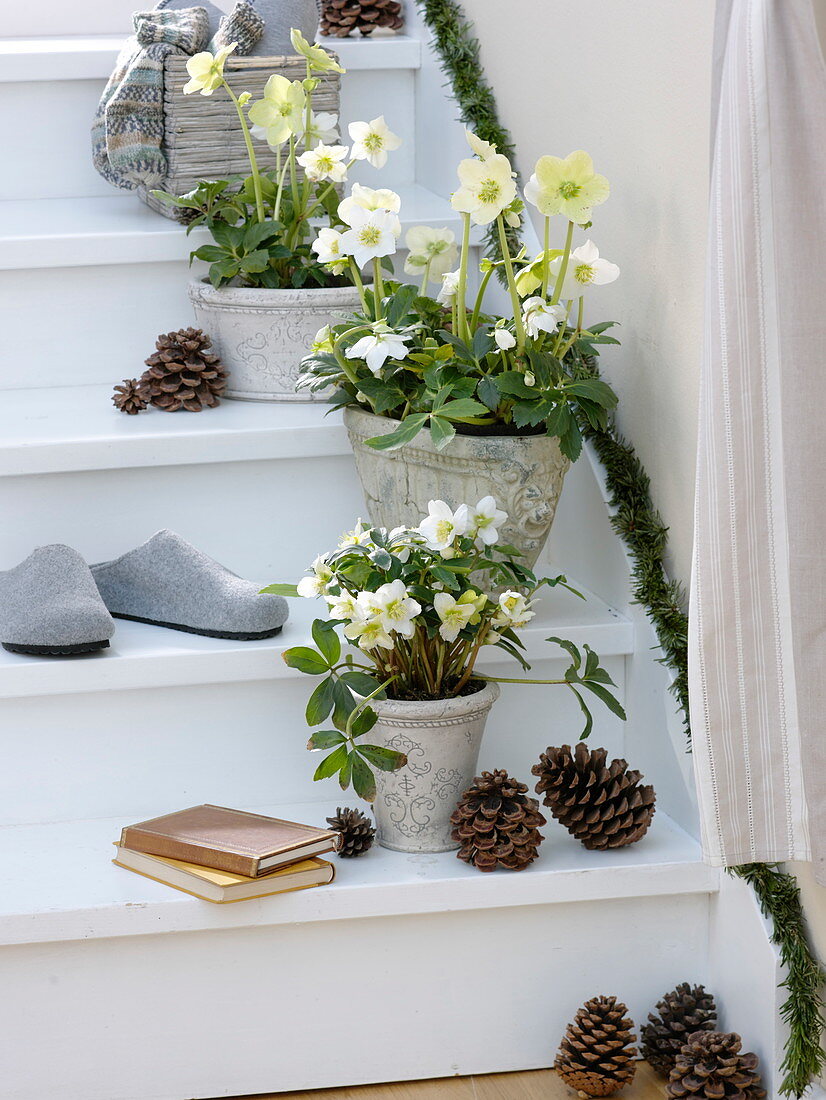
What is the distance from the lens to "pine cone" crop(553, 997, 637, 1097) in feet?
3.73

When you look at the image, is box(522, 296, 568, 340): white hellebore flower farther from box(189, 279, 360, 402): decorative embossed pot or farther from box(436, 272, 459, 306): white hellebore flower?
box(189, 279, 360, 402): decorative embossed pot

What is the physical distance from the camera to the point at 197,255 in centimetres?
150

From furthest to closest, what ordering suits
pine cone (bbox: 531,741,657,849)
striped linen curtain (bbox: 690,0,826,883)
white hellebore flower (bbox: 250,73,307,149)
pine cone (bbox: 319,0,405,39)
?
pine cone (bbox: 319,0,405,39) → white hellebore flower (bbox: 250,73,307,149) → pine cone (bbox: 531,741,657,849) → striped linen curtain (bbox: 690,0,826,883)

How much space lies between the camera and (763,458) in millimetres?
960

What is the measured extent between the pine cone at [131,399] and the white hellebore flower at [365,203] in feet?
1.35

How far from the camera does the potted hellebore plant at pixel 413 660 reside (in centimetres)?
112

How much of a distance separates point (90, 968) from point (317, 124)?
985 mm

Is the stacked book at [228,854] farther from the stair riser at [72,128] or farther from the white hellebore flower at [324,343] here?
the stair riser at [72,128]

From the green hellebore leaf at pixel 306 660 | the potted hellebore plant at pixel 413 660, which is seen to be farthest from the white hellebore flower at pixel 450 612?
the green hellebore leaf at pixel 306 660

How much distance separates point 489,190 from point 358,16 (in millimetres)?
934

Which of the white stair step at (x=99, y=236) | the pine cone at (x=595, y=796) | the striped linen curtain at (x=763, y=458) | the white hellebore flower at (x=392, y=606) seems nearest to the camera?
the striped linen curtain at (x=763, y=458)

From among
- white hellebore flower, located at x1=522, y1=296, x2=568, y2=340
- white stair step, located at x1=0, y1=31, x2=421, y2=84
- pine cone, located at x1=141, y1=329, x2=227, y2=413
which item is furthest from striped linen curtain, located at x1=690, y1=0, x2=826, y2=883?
white stair step, located at x1=0, y1=31, x2=421, y2=84

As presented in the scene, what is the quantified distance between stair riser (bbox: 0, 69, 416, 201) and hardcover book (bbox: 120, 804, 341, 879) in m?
1.05

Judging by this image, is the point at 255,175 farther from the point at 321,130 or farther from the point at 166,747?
the point at 166,747
